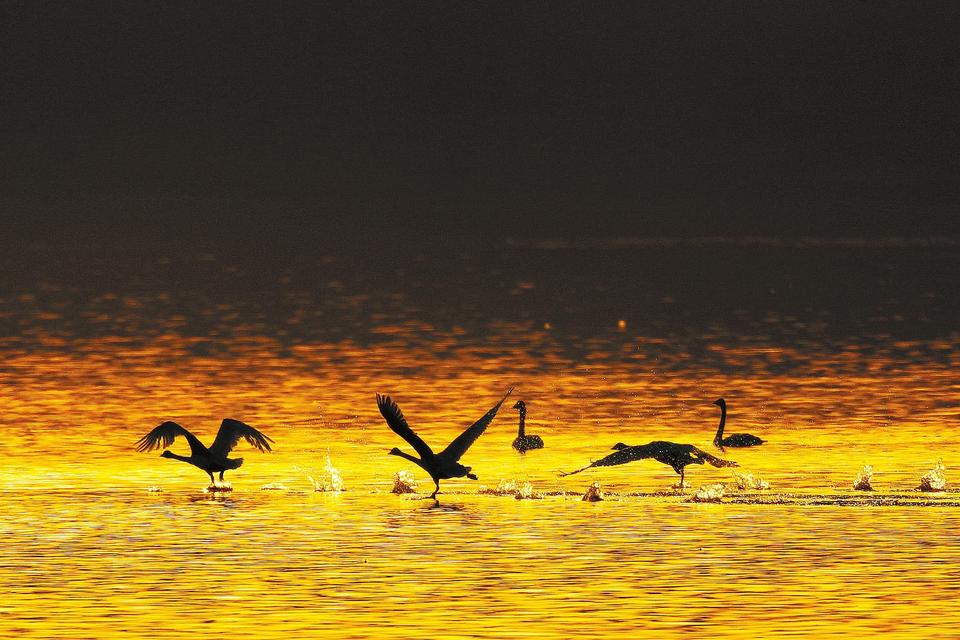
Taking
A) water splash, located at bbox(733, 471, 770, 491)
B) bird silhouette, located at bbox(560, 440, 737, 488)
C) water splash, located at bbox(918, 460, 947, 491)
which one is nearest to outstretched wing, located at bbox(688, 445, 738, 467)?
bird silhouette, located at bbox(560, 440, 737, 488)

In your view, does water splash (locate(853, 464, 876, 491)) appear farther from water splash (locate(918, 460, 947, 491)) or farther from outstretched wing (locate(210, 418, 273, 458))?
outstretched wing (locate(210, 418, 273, 458))

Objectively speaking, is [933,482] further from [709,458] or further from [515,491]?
[515,491]

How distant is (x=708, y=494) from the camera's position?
27.4m

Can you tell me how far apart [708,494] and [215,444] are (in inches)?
228

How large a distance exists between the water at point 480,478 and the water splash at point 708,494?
0.27m

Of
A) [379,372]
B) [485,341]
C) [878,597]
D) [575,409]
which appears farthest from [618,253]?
[878,597]

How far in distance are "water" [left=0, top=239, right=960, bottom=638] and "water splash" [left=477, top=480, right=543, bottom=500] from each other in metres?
0.10

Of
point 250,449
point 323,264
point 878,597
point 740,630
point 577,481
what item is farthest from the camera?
point 323,264

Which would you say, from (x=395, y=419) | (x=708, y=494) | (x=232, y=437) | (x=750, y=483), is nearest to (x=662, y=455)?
(x=708, y=494)

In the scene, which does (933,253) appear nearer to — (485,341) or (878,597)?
(485,341)

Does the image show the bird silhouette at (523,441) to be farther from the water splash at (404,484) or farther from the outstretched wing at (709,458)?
the outstretched wing at (709,458)

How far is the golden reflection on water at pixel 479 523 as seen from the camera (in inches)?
823

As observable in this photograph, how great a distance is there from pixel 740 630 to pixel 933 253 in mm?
98088

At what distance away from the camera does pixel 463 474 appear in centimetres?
2655
